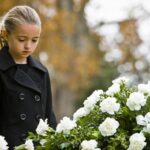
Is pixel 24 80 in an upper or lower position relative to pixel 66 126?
upper

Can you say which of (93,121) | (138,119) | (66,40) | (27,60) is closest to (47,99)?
(27,60)

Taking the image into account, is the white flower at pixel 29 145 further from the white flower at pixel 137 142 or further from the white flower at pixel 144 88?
the white flower at pixel 144 88

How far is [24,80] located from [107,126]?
87 centimetres

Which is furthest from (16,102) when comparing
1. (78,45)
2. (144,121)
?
(78,45)

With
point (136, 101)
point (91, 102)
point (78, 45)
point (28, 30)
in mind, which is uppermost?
point (78, 45)

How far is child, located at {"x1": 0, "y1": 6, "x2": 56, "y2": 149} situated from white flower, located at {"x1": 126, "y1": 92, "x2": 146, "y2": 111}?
78 centimetres

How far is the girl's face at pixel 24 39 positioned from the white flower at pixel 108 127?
0.85 metres

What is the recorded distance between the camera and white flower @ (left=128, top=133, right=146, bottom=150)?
328cm

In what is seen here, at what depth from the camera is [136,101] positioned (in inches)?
138

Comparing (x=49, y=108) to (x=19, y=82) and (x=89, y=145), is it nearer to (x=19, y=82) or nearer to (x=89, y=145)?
(x=19, y=82)

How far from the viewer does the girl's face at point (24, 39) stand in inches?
157

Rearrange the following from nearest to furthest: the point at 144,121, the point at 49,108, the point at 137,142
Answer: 1. the point at 137,142
2. the point at 144,121
3. the point at 49,108

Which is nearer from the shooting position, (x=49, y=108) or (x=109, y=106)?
(x=109, y=106)

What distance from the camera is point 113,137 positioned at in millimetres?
3396
